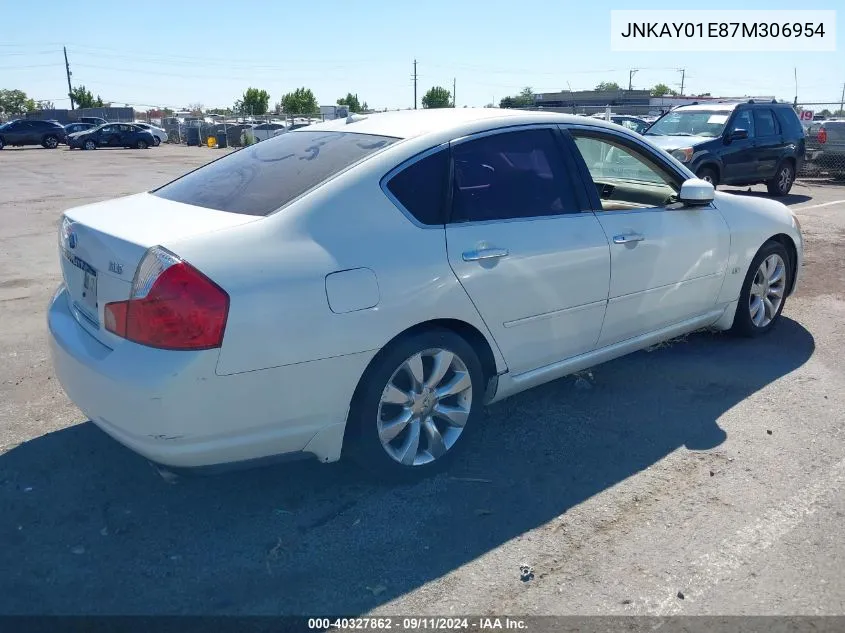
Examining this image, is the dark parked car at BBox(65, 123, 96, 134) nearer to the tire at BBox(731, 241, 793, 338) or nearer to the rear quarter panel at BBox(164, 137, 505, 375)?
the tire at BBox(731, 241, 793, 338)

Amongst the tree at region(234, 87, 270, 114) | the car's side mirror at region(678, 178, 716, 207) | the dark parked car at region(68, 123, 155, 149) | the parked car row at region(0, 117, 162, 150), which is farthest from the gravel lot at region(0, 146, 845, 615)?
the tree at region(234, 87, 270, 114)

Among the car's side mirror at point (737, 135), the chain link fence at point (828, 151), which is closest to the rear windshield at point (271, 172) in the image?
the car's side mirror at point (737, 135)

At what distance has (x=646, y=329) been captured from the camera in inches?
177

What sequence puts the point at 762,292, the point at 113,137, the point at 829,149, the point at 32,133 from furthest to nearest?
the point at 32,133 → the point at 113,137 → the point at 829,149 → the point at 762,292

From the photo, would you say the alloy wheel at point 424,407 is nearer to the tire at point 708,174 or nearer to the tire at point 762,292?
the tire at point 762,292

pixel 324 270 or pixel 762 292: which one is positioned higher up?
pixel 324 270

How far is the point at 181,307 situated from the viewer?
9.01 ft

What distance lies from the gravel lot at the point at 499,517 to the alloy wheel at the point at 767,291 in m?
0.83

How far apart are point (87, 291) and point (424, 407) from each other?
1574 millimetres

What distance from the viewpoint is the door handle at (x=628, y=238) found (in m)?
4.10

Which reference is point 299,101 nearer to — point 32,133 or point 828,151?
point 32,133

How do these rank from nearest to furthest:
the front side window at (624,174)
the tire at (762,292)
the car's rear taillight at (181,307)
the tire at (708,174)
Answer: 1. the car's rear taillight at (181,307)
2. the front side window at (624,174)
3. the tire at (762,292)
4. the tire at (708,174)

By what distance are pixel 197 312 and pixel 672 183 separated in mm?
3267

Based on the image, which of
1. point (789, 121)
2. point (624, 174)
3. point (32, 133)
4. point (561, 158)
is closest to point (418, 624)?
point (561, 158)
